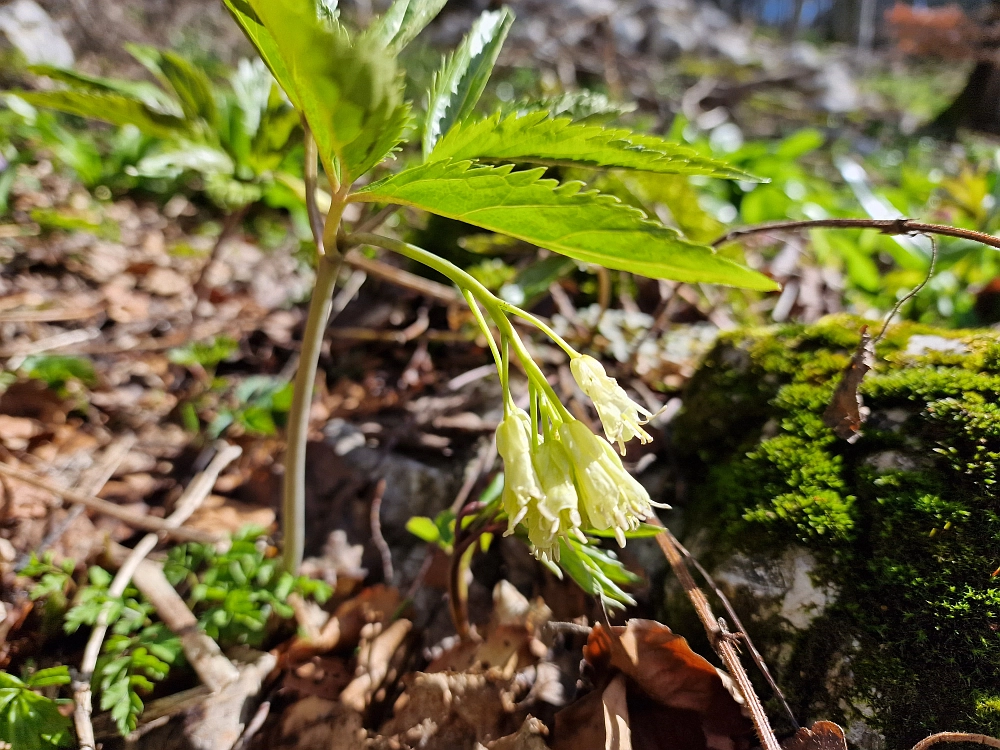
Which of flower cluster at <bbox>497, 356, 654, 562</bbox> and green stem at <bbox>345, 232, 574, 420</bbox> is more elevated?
green stem at <bbox>345, 232, 574, 420</bbox>

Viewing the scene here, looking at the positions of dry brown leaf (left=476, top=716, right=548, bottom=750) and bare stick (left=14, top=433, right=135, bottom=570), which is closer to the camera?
dry brown leaf (left=476, top=716, right=548, bottom=750)

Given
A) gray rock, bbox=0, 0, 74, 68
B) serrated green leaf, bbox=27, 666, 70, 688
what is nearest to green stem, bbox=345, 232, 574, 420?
serrated green leaf, bbox=27, 666, 70, 688

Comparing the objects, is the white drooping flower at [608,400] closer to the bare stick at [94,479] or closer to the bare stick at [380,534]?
the bare stick at [380,534]

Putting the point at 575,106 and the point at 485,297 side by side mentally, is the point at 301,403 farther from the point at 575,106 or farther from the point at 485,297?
the point at 575,106

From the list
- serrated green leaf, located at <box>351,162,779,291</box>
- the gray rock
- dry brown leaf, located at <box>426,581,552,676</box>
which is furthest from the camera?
the gray rock

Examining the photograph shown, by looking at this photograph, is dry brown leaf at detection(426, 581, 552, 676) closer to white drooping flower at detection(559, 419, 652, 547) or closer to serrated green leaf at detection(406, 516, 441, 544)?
serrated green leaf at detection(406, 516, 441, 544)

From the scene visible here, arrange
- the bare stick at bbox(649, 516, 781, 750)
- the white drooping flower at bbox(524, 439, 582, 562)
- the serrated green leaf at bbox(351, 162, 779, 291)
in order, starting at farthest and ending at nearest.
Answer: the bare stick at bbox(649, 516, 781, 750) < the white drooping flower at bbox(524, 439, 582, 562) < the serrated green leaf at bbox(351, 162, 779, 291)

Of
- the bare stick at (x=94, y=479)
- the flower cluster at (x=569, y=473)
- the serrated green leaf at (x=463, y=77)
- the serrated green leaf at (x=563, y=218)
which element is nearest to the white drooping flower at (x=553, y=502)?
the flower cluster at (x=569, y=473)
